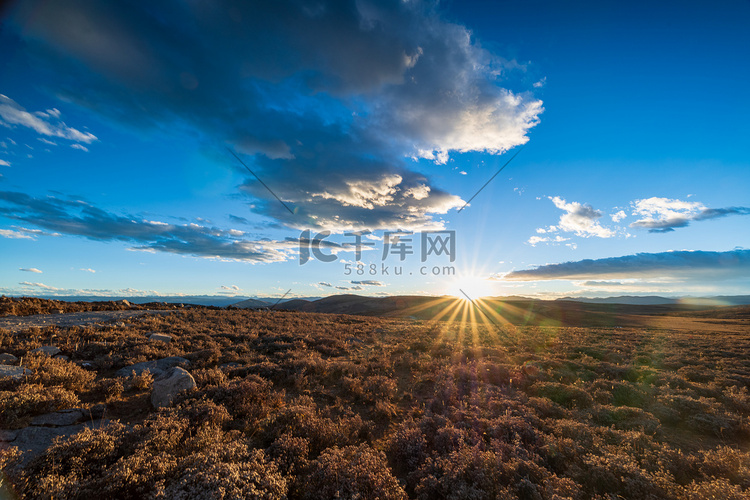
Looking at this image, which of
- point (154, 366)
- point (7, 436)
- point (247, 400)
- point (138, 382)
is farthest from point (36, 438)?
point (154, 366)

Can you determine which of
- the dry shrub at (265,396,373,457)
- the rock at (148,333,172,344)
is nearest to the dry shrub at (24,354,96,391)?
the rock at (148,333,172,344)

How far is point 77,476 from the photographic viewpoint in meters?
4.16

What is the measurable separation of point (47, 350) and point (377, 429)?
40.1ft

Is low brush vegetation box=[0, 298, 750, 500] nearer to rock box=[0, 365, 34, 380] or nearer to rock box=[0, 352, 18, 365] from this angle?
rock box=[0, 365, 34, 380]

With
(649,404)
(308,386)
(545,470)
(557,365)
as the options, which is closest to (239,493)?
(545,470)

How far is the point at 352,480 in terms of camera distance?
4527mm

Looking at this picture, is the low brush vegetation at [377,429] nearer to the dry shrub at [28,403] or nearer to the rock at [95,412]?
the dry shrub at [28,403]

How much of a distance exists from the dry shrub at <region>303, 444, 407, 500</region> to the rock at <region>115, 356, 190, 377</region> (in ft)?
25.0

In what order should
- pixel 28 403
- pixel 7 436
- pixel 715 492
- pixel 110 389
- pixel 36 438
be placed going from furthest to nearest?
pixel 110 389
pixel 28 403
pixel 36 438
pixel 7 436
pixel 715 492

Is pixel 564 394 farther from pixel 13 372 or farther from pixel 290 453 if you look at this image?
pixel 13 372

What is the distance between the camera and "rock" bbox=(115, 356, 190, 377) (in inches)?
366

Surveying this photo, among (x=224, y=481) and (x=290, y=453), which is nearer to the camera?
(x=224, y=481)

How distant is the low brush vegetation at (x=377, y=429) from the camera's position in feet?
14.4

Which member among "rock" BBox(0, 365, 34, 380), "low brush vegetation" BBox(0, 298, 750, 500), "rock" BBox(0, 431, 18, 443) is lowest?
"low brush vegetation" BBox(0, 298, 750, 500)
